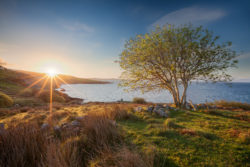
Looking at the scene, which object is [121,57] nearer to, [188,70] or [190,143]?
[188,70]

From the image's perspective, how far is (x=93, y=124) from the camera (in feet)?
15.5

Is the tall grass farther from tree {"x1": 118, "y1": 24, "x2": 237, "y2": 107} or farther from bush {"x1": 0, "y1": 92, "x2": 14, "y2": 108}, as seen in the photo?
bush {"x1": 0, "y1": 92, "x2": 14, "y2": 108}

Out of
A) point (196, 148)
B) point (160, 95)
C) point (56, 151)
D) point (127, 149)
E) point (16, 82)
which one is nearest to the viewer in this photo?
point (127, 149)

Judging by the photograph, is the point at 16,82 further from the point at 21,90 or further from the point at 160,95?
the point at 160,95

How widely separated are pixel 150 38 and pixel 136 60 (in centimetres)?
253

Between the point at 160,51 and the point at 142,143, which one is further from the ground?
the point at 160,51

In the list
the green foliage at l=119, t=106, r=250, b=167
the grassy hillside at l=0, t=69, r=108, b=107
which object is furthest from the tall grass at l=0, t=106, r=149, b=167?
the grassy hillside at l=0, t=69, r=108, b=107

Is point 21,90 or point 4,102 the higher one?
point 21,90

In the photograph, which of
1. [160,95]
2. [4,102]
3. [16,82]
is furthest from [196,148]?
[16,82]

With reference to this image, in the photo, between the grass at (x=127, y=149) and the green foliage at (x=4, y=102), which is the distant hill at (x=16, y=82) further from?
the grass at (x=127, y=149)

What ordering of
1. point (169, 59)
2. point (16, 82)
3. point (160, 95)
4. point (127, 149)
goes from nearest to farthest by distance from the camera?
point (127, 149), point (169, 59), point (160, 95), point (16, 82)

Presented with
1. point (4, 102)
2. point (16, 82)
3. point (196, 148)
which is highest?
point (16, 82)

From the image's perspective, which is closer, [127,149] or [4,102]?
[127,149]

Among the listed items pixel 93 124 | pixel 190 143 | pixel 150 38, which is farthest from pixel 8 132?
pixel 150 38
